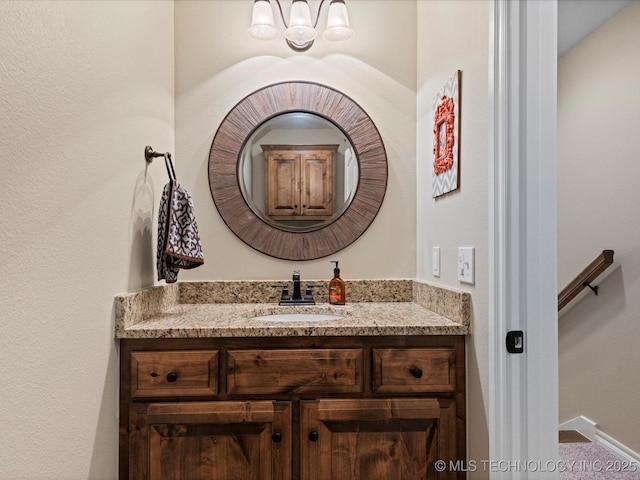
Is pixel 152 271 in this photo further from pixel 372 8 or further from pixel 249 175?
pixel 372 8

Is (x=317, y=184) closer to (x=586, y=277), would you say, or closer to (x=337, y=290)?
(x=337, y=290)

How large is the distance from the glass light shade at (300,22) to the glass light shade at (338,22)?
0.09 metres

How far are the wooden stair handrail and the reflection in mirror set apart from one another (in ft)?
4.89

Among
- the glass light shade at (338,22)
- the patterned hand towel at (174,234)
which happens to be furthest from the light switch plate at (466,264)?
the glass light shade at (338,22)

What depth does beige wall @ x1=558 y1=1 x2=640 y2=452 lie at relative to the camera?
210cm

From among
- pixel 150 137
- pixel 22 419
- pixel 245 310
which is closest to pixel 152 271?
pixel 245 310

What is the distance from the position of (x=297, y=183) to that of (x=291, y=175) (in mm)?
50

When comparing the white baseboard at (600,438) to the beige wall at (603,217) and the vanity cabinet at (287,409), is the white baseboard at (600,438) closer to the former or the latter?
the beige wall at (603,217)

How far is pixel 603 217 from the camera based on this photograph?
2.27m

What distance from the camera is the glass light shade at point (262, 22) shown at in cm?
184

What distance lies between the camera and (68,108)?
1.07m

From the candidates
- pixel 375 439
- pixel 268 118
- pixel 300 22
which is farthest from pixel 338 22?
pixel 375 439

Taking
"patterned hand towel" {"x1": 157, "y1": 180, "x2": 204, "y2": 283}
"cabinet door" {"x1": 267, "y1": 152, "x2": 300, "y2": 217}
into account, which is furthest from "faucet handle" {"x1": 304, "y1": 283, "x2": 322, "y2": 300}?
A: "patterned hand towel" {"x1": 157, "y1": 180, "x2": 204, "y2": 283}

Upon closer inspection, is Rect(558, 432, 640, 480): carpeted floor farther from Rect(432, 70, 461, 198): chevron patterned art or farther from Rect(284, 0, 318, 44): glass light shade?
Rect(284, 0, 318, 44): glass light shade
